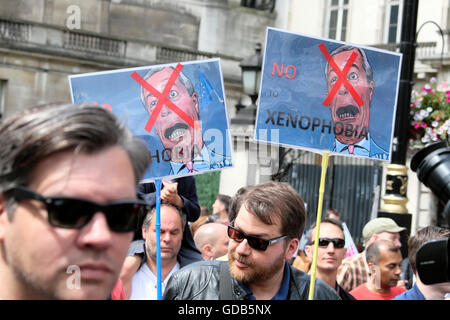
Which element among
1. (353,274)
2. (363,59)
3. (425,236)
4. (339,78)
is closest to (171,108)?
(339,78)

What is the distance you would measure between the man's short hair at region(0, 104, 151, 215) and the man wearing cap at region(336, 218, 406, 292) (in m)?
4.95

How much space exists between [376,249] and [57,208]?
15.2 feet

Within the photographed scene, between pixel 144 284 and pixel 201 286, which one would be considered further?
pixel 144 284

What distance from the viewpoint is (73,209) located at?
1653 mm

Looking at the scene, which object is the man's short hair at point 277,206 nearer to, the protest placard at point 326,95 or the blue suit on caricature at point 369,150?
the protest placard at point 326,95

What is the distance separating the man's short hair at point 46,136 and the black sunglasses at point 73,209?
1.4 inches

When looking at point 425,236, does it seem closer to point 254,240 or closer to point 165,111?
point 254,240

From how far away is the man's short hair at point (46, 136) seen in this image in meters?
→ 1.66

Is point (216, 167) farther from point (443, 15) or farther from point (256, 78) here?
point (443, 15)

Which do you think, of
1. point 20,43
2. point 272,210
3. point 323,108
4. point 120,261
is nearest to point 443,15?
point 20,43

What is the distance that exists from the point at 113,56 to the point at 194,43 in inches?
223

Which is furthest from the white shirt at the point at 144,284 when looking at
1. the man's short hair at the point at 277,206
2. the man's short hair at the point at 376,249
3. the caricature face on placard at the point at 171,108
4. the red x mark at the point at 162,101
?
the man's short hair at the point at 376,249

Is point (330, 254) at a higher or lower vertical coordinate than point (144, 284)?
higher

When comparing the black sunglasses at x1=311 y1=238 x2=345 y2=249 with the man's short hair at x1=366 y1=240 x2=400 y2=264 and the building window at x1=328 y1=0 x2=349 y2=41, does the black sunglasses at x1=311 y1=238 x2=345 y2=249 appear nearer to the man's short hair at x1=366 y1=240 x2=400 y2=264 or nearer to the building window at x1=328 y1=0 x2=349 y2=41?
the man's short hair at x1=366 y1=240 x2=400 y2=264
